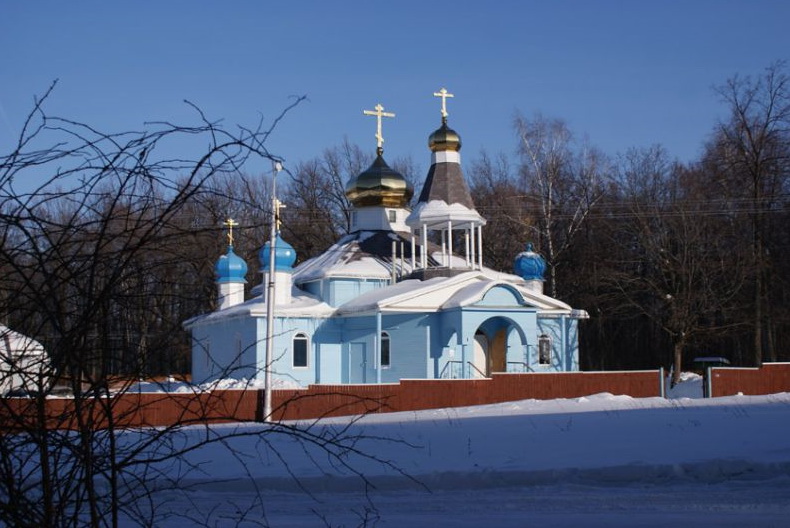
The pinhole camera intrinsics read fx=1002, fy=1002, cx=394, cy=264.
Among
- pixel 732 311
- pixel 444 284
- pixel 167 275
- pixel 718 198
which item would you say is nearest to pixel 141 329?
pixel 167 275

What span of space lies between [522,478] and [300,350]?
20.2 metres

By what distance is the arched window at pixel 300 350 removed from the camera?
101 ft

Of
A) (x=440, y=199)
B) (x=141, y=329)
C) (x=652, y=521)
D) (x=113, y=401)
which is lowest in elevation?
(x=652, y=521)

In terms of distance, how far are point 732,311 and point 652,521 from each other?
33818mm

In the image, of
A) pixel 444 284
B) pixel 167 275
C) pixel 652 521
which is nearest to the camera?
pixel 167 275

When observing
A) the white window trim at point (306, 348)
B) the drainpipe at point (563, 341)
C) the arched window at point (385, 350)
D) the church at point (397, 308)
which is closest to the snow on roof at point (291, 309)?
the church at point (397, 308)

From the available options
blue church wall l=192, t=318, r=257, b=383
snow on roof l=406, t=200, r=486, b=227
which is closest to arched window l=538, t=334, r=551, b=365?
snow on roof l=406, t=200, r=486, b=227

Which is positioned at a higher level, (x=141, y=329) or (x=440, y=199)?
(x=440, y=199)

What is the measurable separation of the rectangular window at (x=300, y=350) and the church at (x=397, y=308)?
0.12 ft

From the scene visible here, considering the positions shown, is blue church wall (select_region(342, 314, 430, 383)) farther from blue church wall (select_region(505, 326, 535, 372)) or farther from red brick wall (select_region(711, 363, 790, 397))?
red brick wall (select_region(711, 363, 790, 397))

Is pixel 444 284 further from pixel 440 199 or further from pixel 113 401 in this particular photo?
pixel 113 401

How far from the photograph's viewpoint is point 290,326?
30.5 m

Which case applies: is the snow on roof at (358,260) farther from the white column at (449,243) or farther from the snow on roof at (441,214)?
the white column at (449,243)

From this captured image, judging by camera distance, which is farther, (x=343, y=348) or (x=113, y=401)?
(x=343, y=348)
